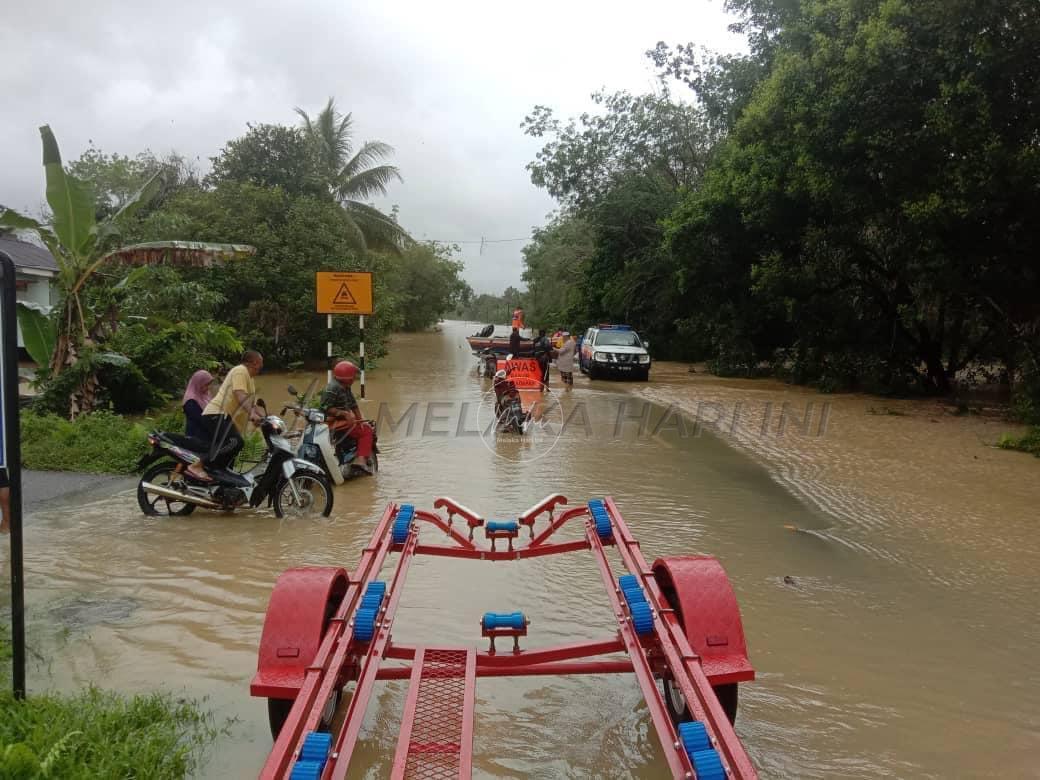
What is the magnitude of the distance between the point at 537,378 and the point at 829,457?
193 inches

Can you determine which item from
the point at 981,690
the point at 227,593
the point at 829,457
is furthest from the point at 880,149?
the point at 227,593

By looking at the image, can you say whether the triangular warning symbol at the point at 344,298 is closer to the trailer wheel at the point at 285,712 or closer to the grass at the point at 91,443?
the grass at the point at 91,443

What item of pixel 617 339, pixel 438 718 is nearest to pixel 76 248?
pixel 438 718

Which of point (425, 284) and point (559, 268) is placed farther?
point (425, 284)

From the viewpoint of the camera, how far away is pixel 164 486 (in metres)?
7.72

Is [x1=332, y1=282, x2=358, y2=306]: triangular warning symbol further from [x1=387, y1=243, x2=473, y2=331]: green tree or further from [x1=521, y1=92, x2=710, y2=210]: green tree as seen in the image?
[x1=387, y1=243, x2=473, y2=331]: green tree

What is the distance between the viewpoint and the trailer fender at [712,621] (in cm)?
331

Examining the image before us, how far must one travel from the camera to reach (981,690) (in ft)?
14.3

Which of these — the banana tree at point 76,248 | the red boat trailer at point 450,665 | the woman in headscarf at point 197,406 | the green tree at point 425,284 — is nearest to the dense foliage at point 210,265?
the banana tree at point 76,248

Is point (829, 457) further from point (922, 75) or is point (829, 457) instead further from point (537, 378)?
A: point (922, 75)

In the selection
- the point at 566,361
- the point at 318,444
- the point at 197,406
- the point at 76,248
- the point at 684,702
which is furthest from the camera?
the point at 566,361

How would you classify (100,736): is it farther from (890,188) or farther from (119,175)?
(119,175)

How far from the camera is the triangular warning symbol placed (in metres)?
15.4

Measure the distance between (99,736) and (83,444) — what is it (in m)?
8.07
